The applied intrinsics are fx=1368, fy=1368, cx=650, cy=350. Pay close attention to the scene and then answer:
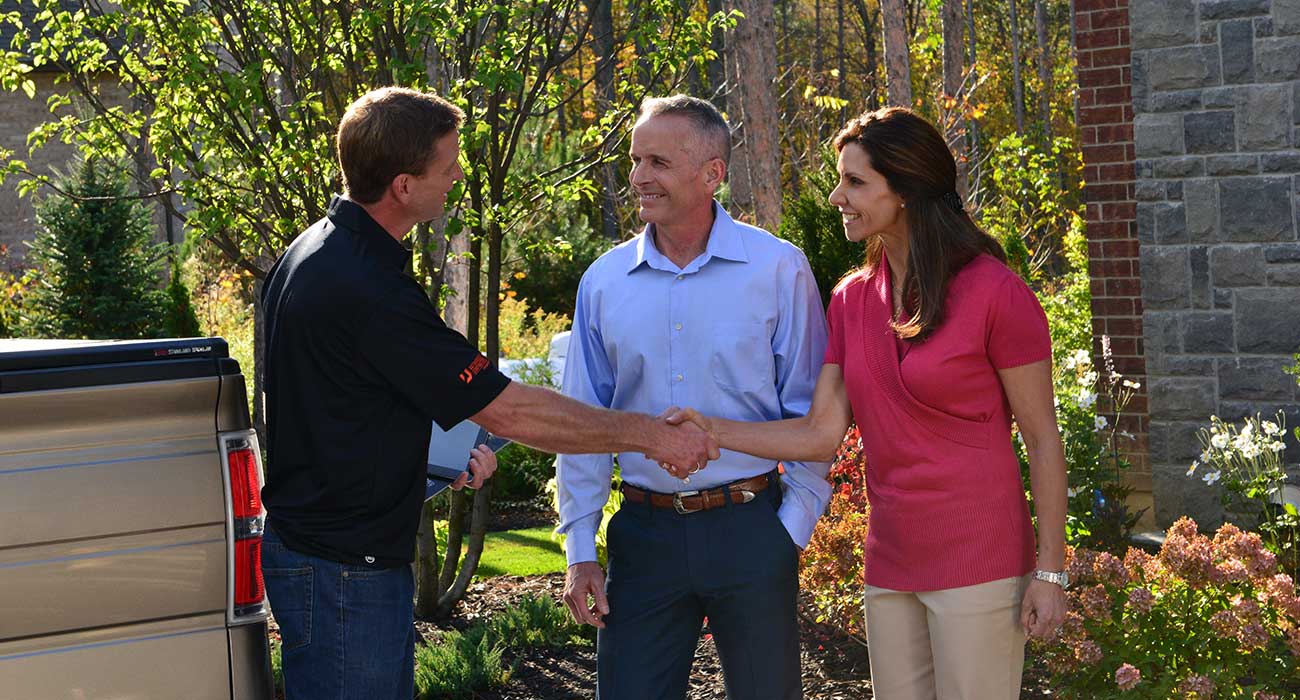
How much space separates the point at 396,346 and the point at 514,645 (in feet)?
11.5

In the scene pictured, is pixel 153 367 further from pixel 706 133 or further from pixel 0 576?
pixel 706 133

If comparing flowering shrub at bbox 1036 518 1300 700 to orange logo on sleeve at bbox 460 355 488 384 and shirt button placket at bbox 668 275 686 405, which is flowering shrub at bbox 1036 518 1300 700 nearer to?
shirt button placket at bbox 668 275 686 405

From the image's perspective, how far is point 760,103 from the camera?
1311cm

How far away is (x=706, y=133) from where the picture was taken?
348 cm

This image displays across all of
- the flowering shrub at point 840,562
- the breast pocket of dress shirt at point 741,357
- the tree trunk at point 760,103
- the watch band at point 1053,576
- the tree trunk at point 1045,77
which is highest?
the tree trunk at point 1045,77

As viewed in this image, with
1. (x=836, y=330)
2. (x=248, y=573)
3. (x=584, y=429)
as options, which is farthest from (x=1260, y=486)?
(x=248, y=573)

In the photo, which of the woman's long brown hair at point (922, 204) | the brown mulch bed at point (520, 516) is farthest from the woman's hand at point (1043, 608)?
the brown mulch bed at point (520, 516)

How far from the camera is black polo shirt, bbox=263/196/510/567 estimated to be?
9.91 ft

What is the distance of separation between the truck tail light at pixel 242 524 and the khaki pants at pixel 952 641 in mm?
1474

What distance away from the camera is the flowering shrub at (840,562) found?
542 centimetres

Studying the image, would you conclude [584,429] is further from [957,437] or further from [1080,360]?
[1080,360]

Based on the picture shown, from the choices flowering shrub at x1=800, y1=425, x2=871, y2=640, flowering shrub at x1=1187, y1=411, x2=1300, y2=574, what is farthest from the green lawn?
flowering shrub at x1=1187, y1=411, x2=1300, y2=574

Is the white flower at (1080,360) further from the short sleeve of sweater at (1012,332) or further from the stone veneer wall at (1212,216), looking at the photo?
the short sleeve of sweater at (1012,332)

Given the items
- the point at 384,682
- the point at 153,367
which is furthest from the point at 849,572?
the point at 153,367
